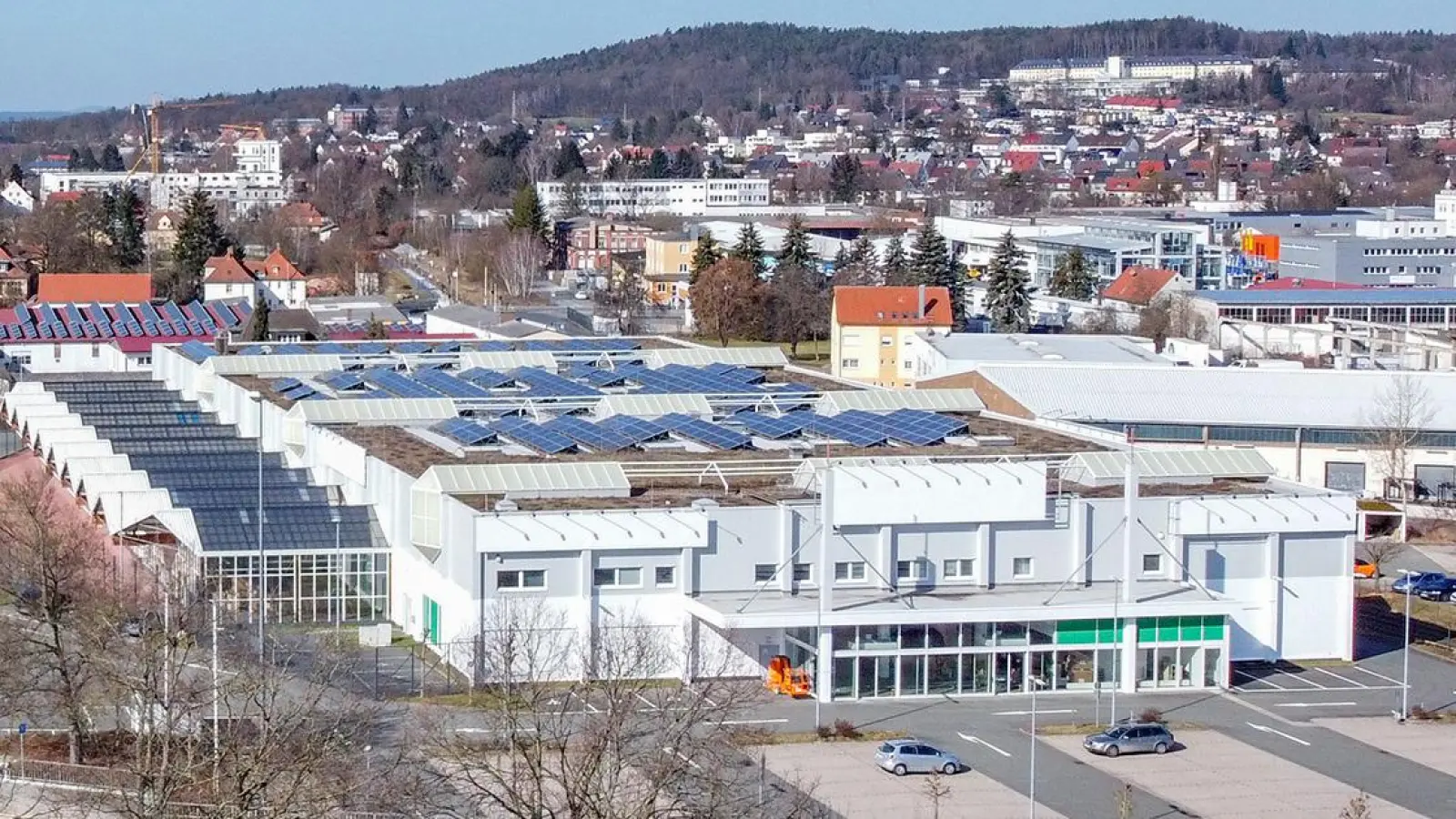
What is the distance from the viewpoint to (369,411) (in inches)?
877

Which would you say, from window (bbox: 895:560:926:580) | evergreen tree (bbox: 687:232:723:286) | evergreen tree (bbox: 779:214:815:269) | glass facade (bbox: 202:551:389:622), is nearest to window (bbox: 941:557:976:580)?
window (bbox: 895:560:926:580)

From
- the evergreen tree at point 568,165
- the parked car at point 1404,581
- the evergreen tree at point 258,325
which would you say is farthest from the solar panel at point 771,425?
the evergreen tree at point 568,165

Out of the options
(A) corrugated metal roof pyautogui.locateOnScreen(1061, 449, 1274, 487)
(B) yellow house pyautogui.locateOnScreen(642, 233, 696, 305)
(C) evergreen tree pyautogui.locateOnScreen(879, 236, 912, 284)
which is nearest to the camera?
(A) corrugated metal roof pyautogui.locateOnScreen(1061, 449, 1274, 487)

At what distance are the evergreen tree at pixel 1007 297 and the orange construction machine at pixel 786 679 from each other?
22757mm

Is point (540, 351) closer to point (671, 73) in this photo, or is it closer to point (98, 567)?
point (98, 567)

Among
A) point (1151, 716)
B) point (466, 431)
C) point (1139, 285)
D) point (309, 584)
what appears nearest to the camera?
point (1151, 716)

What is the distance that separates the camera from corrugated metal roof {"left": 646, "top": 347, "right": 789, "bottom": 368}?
2755 centimetres

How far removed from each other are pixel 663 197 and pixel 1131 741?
187 feet

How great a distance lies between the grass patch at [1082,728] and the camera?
51.7 ft

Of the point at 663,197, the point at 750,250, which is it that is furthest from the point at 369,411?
the point at 663,197

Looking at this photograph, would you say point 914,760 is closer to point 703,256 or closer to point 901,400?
point 901,400

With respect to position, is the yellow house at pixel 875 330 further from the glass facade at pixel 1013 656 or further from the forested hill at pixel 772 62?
the forested hill at pixel 772 62

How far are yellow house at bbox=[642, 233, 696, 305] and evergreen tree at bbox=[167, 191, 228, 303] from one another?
777cm

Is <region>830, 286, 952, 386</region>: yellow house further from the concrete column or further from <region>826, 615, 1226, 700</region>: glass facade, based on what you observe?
the concrete column
